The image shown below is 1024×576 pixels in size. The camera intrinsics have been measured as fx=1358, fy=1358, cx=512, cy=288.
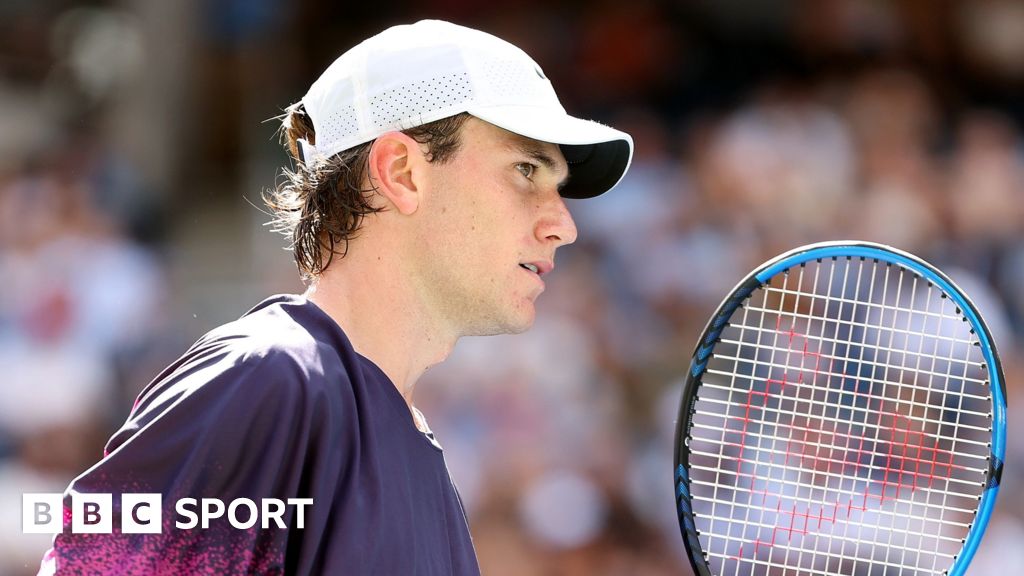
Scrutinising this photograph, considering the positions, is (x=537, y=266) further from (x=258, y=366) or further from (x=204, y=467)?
(x=204, y=467)

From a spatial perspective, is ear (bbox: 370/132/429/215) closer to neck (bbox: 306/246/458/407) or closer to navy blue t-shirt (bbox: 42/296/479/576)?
neck (bbox: 306/246/458/407)

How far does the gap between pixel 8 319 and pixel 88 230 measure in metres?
0.61

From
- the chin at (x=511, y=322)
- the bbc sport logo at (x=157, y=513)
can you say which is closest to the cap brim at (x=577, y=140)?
the chin at (x=511, y=322)

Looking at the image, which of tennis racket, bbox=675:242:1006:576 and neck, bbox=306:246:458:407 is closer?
neck, bbox=306:246:458:407

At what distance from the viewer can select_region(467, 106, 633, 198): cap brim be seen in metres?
2.07

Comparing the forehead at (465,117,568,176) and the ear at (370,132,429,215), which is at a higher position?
the forehead at (465,117,568,176)

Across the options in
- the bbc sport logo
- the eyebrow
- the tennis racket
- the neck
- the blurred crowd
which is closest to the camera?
the bbc sport logo

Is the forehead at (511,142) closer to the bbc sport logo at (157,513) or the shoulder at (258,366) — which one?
the shoulder at (258,366)

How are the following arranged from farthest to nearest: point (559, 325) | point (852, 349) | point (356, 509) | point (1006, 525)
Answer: point (559, 325) → point (1006, 525) → point (852, 349) → point (356, 509)

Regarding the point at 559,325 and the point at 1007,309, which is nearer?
the point at 1007,309

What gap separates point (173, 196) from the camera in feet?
25.8

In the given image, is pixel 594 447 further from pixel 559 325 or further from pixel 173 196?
pixel 173 196

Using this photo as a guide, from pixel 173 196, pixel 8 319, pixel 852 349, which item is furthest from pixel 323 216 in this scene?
pixel 173 196

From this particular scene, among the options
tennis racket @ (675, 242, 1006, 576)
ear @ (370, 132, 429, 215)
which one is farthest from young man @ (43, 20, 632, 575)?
tennis racket @ (675, 242, 1006, 576)
